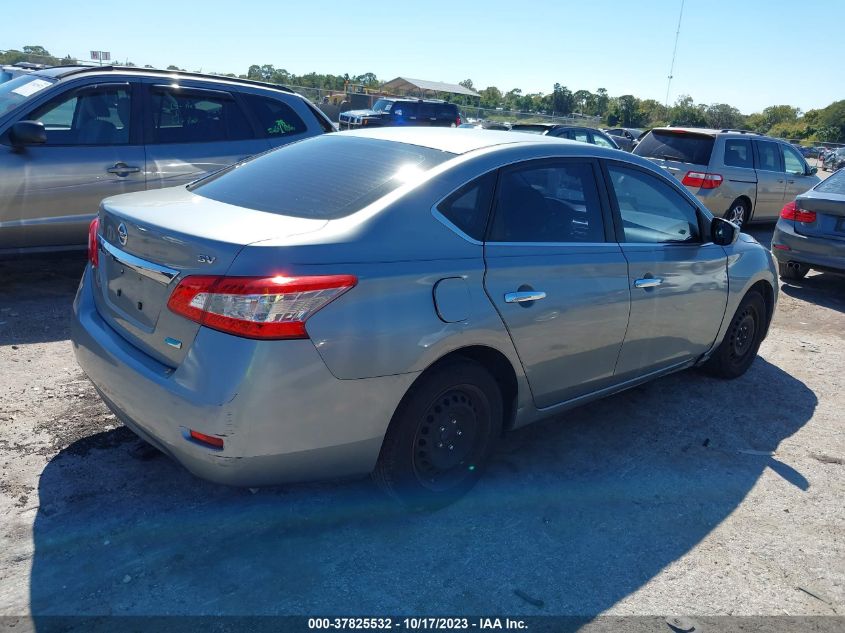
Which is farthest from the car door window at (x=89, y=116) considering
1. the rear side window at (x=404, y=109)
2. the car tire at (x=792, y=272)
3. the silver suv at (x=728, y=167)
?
the rear side window at (x=404, y=109)

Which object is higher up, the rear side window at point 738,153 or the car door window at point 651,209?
the rear side window at point 738,153

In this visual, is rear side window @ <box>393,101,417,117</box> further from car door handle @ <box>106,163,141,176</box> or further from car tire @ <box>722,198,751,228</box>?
car door handle @ <box>106,163,141,176</box>

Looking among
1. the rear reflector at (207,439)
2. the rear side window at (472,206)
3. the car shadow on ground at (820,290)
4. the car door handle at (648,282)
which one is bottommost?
the car shadow on ground at (820,290)

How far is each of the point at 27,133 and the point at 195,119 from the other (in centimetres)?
152

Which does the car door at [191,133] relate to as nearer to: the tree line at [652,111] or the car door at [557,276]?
the car door at [557,276]

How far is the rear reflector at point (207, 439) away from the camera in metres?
2.67

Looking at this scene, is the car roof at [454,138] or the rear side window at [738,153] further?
the rear side window at [738,153]

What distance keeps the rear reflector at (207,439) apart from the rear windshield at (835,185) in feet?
26.4

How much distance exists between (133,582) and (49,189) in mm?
4087

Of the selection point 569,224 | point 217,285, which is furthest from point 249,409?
point 569,224

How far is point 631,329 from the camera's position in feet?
13.1

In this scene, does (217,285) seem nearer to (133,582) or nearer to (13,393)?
(133,582)

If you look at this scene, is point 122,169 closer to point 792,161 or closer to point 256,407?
point 256,407

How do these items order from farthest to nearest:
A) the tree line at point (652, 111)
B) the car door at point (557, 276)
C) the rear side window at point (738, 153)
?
the tree line at point (652, 111), the rear side window at point (738, 153), the car door at point (557, 276)
